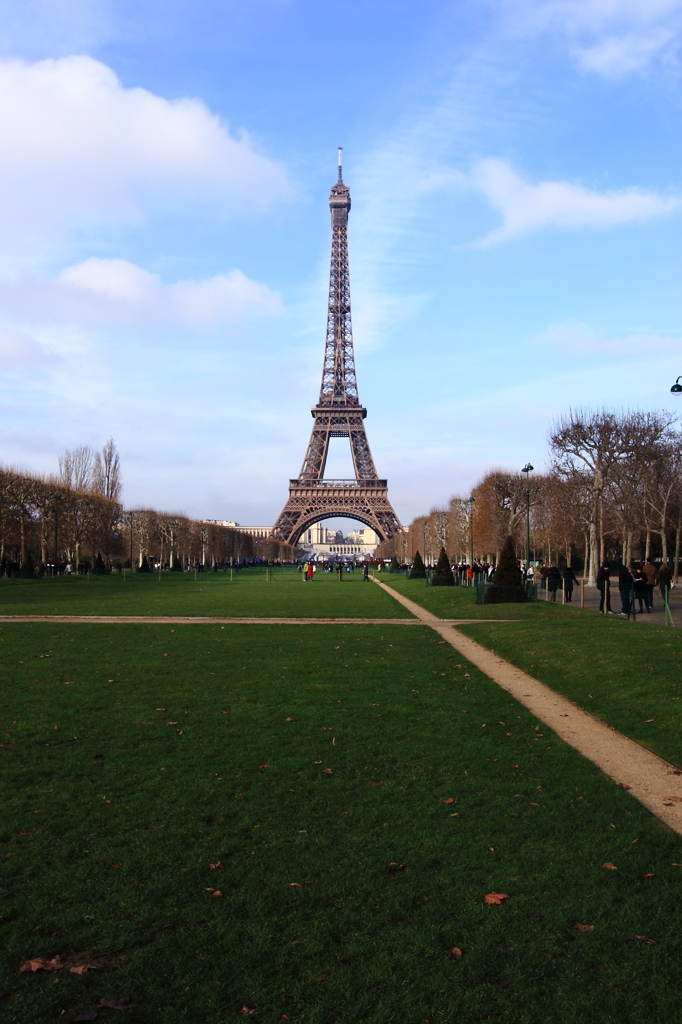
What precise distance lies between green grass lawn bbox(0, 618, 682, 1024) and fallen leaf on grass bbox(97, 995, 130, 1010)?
0.13ft

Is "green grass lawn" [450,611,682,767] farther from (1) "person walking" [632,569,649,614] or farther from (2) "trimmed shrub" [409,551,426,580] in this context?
(2) "trimmed shrub" [409,551,426,580]

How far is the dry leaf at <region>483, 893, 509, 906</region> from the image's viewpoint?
4762 millimetres

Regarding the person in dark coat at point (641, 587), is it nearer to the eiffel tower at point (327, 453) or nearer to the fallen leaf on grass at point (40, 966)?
the fallen leaf on grass at point (40, 966)

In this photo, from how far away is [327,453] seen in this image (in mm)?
106938

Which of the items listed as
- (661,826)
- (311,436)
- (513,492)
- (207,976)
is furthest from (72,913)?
(311,436)

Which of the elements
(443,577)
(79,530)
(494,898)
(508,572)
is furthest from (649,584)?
(79,530)

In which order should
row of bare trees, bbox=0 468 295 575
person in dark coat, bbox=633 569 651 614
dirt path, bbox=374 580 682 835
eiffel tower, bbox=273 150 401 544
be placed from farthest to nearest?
eiffel tower, bbox=273 150 401 544, row of bare trees, bbox=0 468 295 575, person in dark coat, bbox=633 569 651 614, dirt path, bbox=374 580 682 835

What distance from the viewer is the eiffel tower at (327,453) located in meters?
101

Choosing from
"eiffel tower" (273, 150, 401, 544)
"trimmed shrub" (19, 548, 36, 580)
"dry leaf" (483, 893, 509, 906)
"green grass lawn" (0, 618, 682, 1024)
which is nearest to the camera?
"green grass lawn" (0, 618, 682, 1024)

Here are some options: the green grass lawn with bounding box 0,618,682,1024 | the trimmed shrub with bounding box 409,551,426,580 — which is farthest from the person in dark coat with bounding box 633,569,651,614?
the trimmed shrub with bounding box 409,551,426,580

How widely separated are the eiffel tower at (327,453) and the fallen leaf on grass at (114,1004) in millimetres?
96786

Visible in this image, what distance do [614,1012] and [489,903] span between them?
3.63 feet

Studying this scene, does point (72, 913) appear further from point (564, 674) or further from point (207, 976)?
point (564, 674)

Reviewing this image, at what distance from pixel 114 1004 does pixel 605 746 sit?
6565mm
